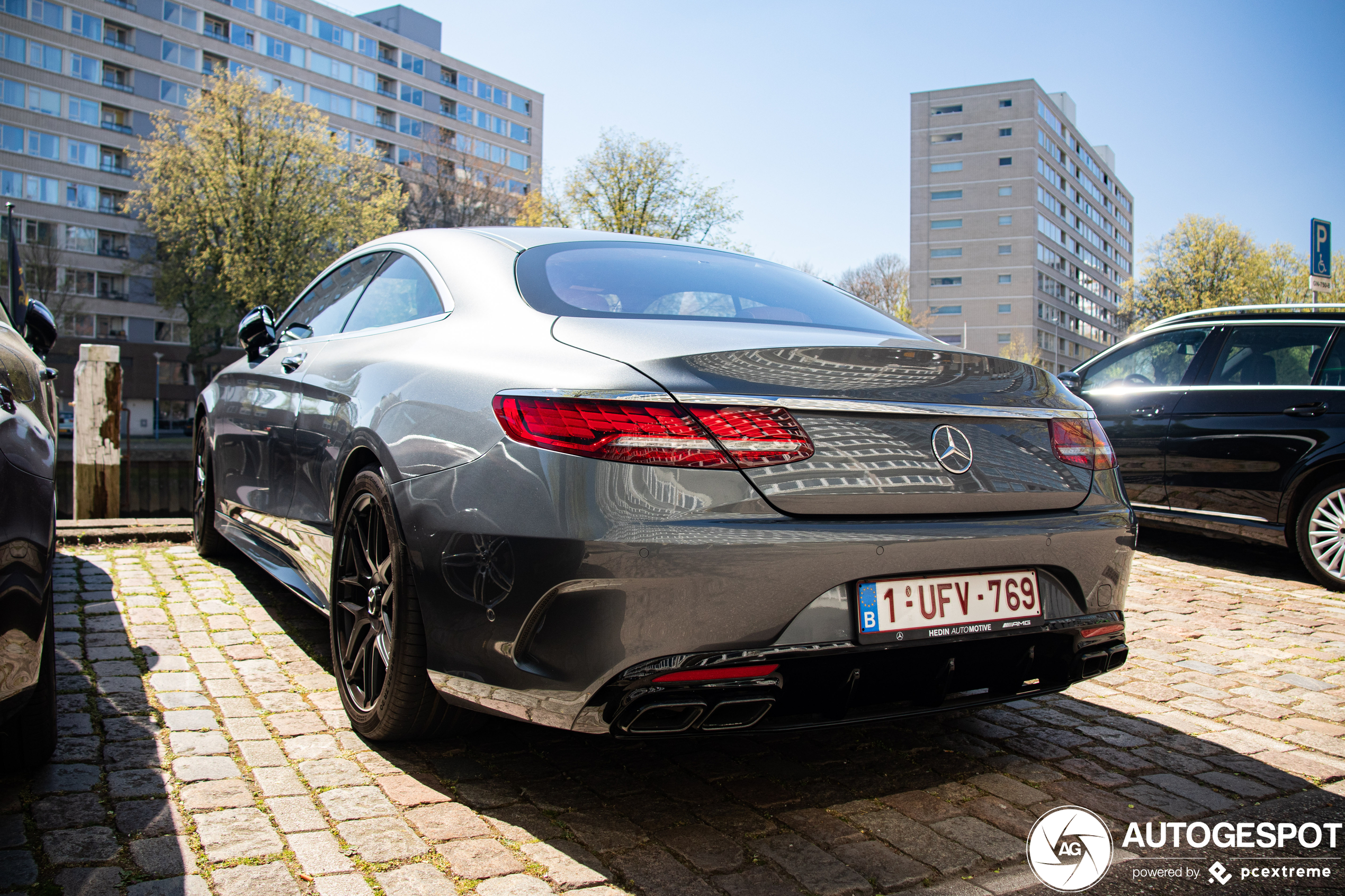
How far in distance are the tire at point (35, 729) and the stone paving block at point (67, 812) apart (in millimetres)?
185

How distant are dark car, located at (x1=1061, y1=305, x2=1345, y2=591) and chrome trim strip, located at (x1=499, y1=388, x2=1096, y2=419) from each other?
156 inches

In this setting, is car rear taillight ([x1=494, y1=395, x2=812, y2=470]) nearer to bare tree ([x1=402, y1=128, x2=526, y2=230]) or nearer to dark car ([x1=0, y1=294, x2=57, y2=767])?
dark car ([x1=0, y1=294, x2=57, y2=767])

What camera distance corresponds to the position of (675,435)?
2.11 m

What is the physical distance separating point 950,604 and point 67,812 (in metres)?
2.19

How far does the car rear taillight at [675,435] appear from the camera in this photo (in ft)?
6.90

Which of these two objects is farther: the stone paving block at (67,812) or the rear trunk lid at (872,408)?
the stone paving block at (67,812)

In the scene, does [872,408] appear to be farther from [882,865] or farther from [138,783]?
[138,783]

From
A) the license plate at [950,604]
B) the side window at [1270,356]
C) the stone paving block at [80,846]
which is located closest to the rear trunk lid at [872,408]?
the license plate at [950,604]

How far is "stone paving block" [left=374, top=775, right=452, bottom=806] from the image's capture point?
8.40 feet

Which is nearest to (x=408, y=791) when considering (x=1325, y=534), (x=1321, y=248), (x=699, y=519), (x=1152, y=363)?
(x=699, y=519)

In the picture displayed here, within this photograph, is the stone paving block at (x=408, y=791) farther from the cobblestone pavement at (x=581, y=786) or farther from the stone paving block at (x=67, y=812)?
the stone paving block at (x=67, y=812)

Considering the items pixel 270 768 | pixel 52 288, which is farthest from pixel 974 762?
pixel 52 288

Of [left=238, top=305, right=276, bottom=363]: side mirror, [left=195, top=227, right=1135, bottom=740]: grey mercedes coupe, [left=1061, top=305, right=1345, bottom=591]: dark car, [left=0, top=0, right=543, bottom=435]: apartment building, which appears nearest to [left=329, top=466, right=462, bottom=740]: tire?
[left=195, top=227, right=1135, bottom=740]: grey mercedes coupe

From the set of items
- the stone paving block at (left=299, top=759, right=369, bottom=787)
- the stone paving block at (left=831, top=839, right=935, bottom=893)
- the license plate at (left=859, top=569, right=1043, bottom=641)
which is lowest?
the stone paving block at (left=831, top=839, right=935, bottom=893)
